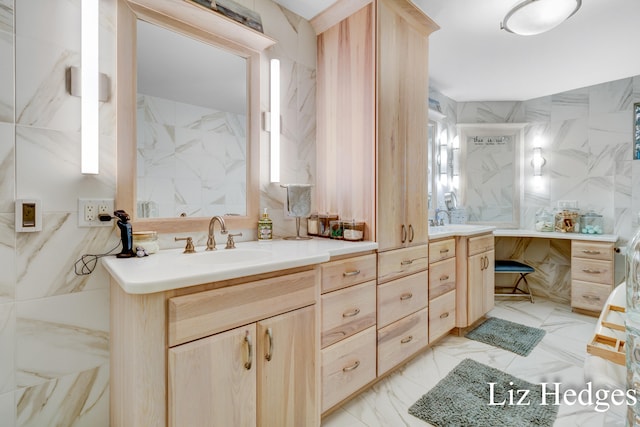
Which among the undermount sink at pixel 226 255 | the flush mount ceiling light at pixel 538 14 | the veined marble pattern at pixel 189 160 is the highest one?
the flush mount ceiling light at pixel 538 14

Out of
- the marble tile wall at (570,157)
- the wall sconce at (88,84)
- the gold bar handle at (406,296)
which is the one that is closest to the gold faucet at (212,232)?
the wall sconce at (88,84)

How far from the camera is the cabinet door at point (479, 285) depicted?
2.63 m

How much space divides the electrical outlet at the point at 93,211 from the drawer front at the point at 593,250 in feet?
13.5

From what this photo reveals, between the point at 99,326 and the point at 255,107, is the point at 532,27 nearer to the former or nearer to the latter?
the point at 255,107

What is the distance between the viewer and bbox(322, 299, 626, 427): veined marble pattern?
5.34 feet

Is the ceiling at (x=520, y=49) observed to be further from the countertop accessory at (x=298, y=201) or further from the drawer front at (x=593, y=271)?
the drawer front at (x=593, y=271)

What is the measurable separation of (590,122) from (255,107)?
3.90 meters

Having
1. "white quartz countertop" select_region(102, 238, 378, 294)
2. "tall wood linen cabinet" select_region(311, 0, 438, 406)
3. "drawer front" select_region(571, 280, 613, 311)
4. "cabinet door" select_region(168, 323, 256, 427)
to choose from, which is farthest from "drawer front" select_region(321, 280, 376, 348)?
"drawer front" select_region(571, 280, 613, 311)

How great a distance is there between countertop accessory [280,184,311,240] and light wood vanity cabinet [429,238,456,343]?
1.01 m

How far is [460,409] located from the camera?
1688 millimetres

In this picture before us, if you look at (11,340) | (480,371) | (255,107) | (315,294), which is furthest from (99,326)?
(480,371)

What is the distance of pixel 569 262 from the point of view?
364 centimetres

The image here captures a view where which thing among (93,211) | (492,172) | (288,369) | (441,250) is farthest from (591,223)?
(93,211)

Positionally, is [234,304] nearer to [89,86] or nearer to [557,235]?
[89,86]
